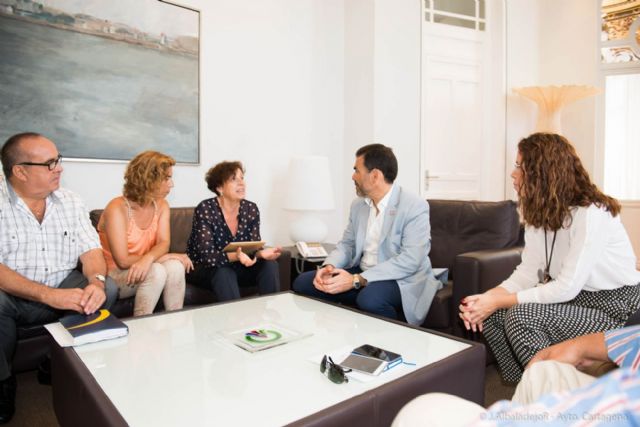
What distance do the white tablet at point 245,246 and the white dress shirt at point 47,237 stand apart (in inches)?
26.9

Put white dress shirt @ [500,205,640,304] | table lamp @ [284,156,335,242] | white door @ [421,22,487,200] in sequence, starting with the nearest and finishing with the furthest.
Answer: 1. white dress shirt @ [500,205,640,304]
2. table lamp @ [284,156,335,242]
3. white door @ [421,22,487,200]

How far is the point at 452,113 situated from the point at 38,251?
4.00 metres

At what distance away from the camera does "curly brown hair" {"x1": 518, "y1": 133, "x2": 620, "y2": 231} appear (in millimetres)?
1711

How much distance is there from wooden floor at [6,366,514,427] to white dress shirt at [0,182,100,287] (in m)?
0.51

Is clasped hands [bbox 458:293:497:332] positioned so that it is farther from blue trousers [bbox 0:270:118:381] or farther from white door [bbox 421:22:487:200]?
white door [bbox 421:22:487:200]

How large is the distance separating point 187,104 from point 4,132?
47.3 inches

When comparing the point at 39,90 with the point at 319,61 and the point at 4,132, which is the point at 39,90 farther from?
the point at 319,61

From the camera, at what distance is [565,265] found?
167 centimetres

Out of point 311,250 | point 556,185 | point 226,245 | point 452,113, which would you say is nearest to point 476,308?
point 556,185

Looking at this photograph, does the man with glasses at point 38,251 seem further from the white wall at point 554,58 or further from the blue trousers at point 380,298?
the white wall at point 554,58

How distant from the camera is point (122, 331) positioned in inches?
61.2

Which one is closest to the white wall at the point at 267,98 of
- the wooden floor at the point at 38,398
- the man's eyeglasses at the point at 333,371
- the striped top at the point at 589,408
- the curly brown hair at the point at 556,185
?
the wooden floor at the point at 38,398

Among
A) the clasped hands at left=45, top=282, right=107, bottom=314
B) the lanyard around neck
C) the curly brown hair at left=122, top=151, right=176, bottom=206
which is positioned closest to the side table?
the curly brown hair at left=122, top=151, right=176, bottom=206

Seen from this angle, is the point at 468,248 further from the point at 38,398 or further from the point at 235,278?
the point at 38,398
